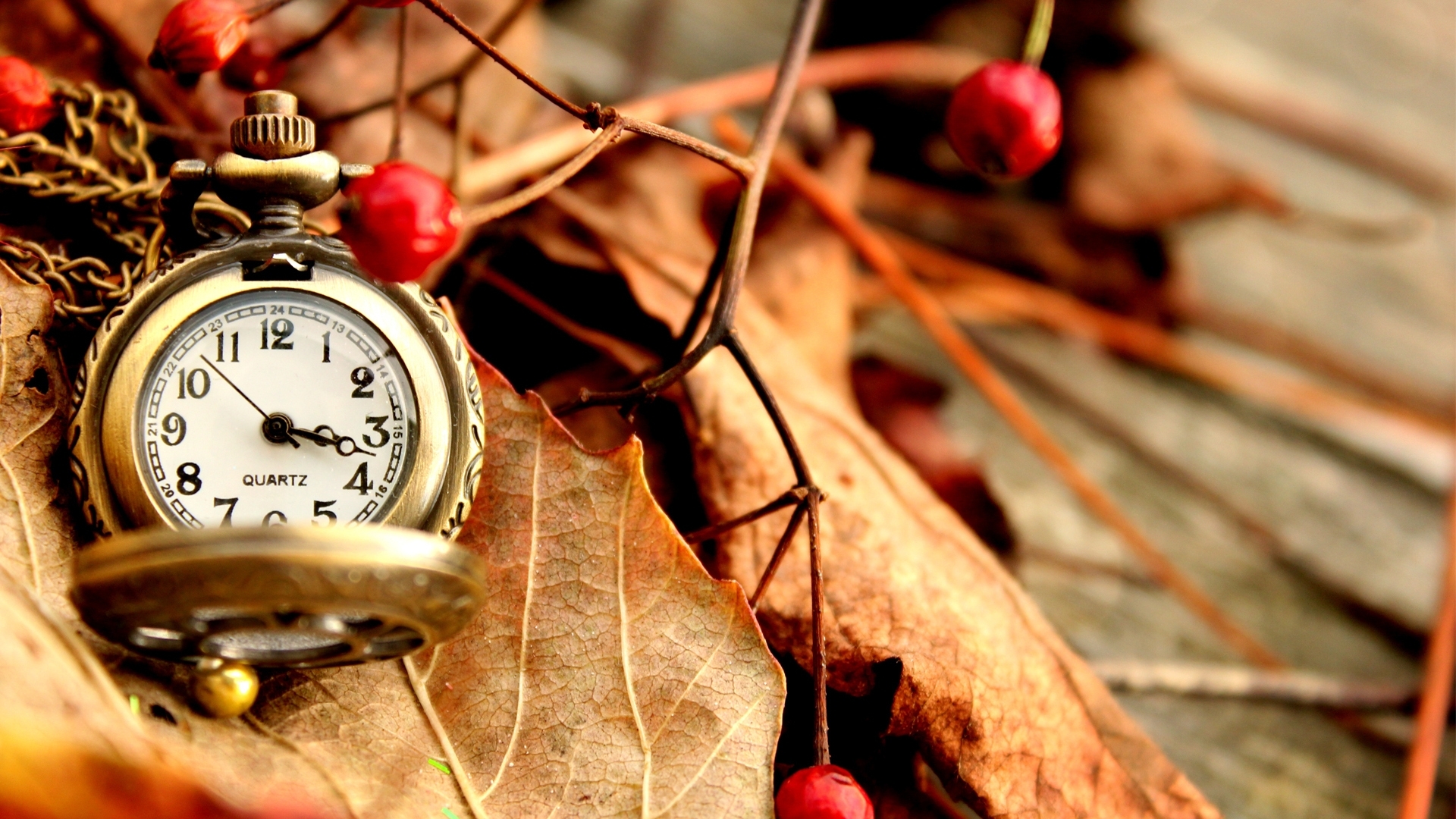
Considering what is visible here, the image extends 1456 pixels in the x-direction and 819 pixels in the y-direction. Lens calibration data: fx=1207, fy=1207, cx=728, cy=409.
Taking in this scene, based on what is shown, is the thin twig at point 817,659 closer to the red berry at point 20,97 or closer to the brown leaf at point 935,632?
the brown leaf at point 935,632

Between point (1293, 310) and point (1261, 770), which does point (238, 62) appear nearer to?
point (1261, 770)

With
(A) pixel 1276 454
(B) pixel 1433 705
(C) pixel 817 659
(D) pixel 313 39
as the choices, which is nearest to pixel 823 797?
(C) pixel 817 659

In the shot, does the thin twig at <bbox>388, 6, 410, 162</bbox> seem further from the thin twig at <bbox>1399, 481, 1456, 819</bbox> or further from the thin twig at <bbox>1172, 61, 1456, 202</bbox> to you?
the thin twig at <bbox>1172, 61, 1456, 202</bbox>

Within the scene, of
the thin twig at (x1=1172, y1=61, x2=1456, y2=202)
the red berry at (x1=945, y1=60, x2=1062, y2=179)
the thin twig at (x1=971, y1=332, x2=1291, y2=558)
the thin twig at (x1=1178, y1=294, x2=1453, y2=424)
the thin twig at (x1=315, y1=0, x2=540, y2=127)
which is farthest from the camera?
the thin twig at (x1=1172, y1=61, x2=1456, y2=202)

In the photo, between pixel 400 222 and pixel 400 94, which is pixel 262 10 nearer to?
pixel 400 94

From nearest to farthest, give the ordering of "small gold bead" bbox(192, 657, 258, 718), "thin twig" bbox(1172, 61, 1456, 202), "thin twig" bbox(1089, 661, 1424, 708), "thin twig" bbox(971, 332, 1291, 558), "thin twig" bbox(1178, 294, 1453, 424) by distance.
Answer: "small gold bead" bbox(192, 657, 258, 718) → "thin twig" bbox(1089, 661, 1424, 708) → "thin twig" bbox(971, 332, 1291, 558) → "thin twig" bbox(1178, 294, 1453, 424) → "thin twig" bbox(1172, 61, 1456, 202)

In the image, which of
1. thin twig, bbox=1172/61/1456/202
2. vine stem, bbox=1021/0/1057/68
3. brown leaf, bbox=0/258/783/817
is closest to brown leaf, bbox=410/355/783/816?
brown leaf, bbox=0/258/783/817
